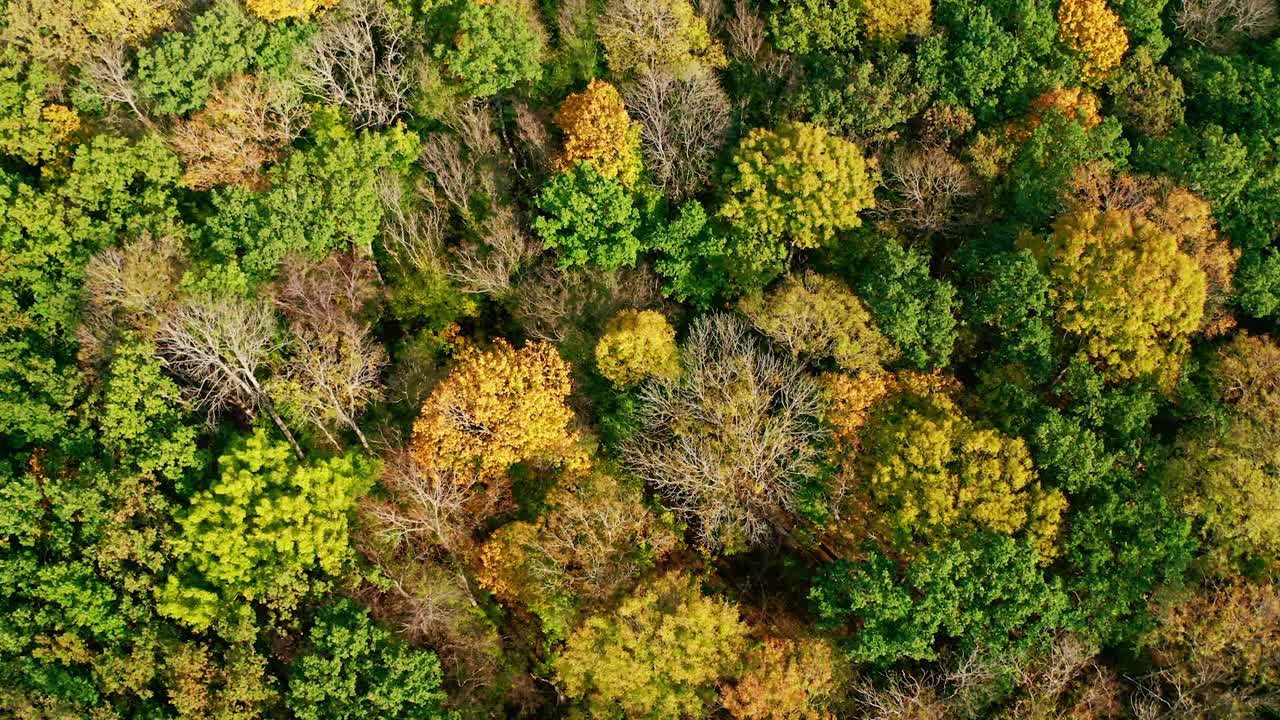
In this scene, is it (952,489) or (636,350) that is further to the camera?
(636,350)

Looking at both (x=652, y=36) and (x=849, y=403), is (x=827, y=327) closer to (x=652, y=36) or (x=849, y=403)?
(x=849, y=403)

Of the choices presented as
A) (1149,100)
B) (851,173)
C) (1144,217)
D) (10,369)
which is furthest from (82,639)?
(1149,100)

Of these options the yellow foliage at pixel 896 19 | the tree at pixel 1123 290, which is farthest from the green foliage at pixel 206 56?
the tree at pixel 1123 290

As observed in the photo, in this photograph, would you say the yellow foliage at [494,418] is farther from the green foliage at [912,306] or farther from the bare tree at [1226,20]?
the bare tree at [1226,20]

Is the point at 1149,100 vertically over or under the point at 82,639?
over

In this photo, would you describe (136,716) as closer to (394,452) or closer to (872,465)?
(394,452)

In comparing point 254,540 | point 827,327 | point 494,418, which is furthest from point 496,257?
point 254,540

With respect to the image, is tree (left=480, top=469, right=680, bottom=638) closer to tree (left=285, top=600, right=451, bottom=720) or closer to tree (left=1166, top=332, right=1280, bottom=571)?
tree (left=285, top=600, right=451, bottom=720)
